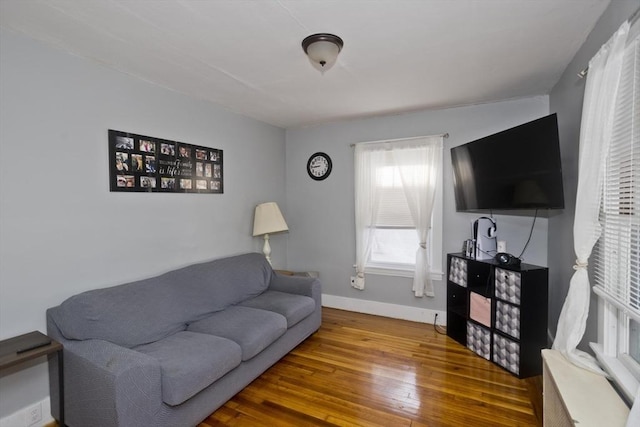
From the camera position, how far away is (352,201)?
404 cm

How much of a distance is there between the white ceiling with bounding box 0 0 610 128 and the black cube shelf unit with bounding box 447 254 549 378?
1674mm

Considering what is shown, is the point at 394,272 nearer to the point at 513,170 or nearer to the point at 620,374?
the point at 513,170

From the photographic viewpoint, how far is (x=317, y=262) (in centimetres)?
432

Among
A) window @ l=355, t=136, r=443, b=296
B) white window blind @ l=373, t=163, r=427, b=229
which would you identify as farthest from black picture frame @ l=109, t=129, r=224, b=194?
white window blind @ l=373, t=163, r=427, b=229

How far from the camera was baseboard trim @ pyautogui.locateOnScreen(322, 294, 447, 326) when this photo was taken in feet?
12.0

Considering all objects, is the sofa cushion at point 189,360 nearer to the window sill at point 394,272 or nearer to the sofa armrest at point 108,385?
the sofa armrest at point 108,385

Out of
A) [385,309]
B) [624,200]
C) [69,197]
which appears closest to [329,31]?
[624,200]

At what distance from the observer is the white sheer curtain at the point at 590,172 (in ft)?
4.86

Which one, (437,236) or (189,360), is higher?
(437,236)

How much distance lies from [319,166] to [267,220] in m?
1.12

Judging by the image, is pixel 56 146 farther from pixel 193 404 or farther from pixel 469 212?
pixel 469 212

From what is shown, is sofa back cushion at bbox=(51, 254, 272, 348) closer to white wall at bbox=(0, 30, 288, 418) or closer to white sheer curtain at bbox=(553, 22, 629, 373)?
white wall at bbox=(0, 30, 288, 418)

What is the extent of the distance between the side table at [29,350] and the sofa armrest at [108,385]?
0.04 meters

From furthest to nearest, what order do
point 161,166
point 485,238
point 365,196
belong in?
point 365,196
point 485,238
point 161,166
